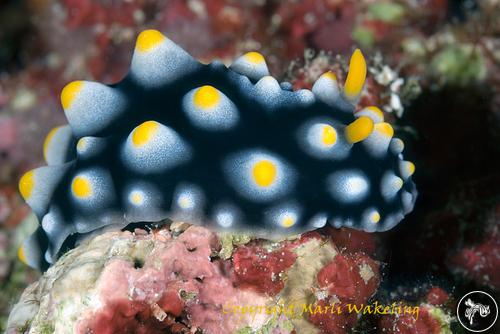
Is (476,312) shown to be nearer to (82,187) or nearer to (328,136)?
(328,136)

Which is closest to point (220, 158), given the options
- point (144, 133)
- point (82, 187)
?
point (144, 133)

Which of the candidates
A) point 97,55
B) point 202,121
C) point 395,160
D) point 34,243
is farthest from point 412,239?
point 97,55

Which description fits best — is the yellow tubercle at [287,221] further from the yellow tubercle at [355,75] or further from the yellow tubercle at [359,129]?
the yellow tubercle at [355,75]

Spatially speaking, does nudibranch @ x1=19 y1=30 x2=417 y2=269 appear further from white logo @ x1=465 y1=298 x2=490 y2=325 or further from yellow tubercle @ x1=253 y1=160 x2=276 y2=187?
white logo @ x1=465 y1=298 x2=490 y2=325

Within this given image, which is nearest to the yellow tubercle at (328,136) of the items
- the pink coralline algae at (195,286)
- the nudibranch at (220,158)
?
the nudibranch at (220,158)

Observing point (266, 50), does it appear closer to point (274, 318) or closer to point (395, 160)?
point (395, 160)

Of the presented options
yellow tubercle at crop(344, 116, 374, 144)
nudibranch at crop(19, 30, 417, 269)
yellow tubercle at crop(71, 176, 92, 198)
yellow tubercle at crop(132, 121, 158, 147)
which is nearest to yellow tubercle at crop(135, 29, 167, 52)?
nudibranch at crop(19, 30, 417, 269)
